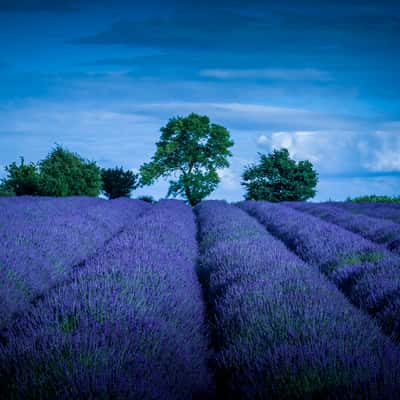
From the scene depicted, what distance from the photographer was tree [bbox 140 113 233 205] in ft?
106

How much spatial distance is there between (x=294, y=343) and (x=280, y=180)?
2924cm

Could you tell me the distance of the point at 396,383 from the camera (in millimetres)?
2014

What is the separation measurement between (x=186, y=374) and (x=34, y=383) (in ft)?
2.75

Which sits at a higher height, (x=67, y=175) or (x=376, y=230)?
(x=67, y=175)

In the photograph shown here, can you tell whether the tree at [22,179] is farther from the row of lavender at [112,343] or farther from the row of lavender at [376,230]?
the row of lavender at [112,343]

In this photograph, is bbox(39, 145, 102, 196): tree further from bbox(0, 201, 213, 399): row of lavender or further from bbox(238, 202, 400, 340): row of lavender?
bbox(0, 201, 213, 399): row of lavender

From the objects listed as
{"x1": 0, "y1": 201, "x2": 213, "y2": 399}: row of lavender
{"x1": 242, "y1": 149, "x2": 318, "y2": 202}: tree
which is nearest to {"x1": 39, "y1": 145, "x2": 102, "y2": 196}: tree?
{"x1": 242, "y1": 149, "x2": 318, "y2": 202}: tree

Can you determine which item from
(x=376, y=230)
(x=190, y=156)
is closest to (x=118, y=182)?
(x=190, y=156)

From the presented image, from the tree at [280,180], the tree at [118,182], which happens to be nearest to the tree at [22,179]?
the tree at [118,182]

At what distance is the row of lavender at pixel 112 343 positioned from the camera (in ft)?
6.59

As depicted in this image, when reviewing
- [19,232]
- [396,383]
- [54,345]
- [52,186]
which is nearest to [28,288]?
[19,232]

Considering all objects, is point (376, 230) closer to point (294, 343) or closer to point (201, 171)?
point (294, 343)

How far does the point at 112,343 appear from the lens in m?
2.43

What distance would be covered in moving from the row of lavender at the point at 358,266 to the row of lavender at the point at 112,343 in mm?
1387
